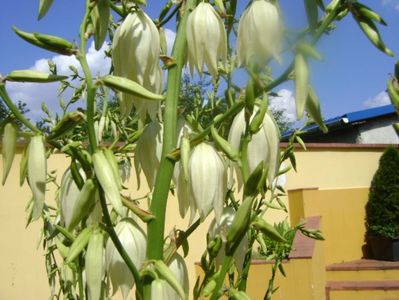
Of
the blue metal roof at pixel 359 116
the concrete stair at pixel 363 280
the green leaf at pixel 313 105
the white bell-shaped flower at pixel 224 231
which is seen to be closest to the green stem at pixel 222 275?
the white bell-shaped flower at pixel 224 231

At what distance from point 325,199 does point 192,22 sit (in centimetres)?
442

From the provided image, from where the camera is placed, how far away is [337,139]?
7305mm

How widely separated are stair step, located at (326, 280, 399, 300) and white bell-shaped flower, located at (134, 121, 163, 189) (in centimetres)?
344

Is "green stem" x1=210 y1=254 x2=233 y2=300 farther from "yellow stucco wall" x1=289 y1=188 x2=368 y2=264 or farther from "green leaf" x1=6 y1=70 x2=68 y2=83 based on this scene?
"yellow stucco wall" x1=289 y1=188 x2=368 y2=264

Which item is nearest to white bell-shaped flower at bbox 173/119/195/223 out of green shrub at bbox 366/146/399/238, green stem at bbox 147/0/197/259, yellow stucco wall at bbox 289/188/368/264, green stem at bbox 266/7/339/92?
green stem at bbox 147/0/197/259

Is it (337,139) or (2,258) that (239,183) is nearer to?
(2,258)

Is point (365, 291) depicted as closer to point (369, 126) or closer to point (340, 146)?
point (340, 146)

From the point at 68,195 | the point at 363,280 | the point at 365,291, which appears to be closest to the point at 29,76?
the point at 68,195

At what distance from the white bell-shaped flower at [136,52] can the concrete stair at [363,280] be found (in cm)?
349

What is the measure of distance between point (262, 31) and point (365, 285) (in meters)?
3.73

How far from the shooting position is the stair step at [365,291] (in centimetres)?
376

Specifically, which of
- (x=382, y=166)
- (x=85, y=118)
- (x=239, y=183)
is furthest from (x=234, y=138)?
(x=382, y=166)

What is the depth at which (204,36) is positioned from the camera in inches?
22.1

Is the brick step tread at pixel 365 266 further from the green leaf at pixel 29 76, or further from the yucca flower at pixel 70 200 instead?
the green leaf at pixel 29 76
